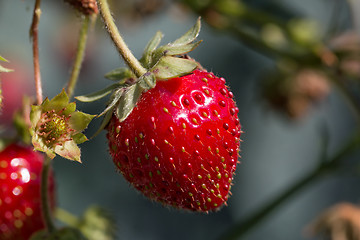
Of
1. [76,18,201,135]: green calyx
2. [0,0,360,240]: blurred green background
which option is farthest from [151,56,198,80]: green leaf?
[0,0,360,240]: blurred green background

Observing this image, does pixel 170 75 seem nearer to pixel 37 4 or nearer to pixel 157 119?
pixel 157 119

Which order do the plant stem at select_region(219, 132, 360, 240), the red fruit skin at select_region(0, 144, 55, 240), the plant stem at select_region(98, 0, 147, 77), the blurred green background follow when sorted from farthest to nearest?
the blurred green background, the plant stem at select_region(219, 132, 360, 240), the red fruit skin at select_region(0, 144, 55, 240), the plant stem at select_region(98, 0, 147, 77)

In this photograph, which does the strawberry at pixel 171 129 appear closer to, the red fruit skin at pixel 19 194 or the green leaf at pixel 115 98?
the green leaf at pixel 115 98

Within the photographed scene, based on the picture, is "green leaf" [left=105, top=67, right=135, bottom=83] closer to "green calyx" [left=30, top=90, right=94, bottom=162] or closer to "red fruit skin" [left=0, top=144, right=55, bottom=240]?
"green calyx" [left=30, top=90, right=94, bottom=162]

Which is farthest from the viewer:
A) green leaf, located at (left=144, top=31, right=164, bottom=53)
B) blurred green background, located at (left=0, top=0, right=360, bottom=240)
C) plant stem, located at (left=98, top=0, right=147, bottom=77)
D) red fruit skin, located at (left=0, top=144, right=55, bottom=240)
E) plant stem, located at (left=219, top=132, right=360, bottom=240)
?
blurred green background, located at (left=0, top=0, right=360, bottom=240)

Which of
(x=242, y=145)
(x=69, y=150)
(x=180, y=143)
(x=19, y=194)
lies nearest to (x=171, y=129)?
(x=180, y=143)

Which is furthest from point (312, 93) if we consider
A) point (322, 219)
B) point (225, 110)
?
point (225, 110)
